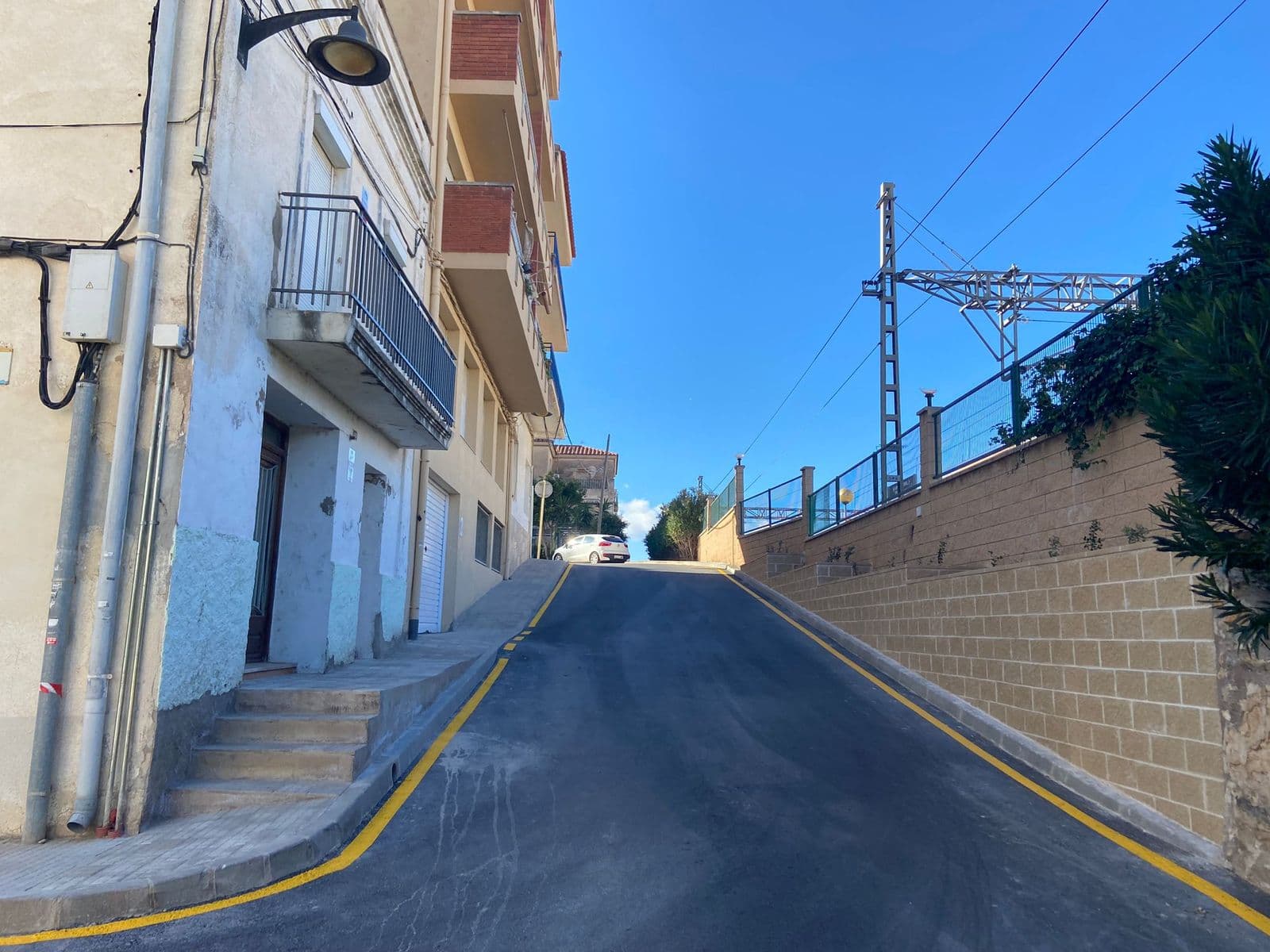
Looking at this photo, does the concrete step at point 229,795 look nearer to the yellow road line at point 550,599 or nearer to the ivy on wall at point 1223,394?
the ivy on wall at point 1223,394

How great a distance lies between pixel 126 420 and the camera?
5.73 metres

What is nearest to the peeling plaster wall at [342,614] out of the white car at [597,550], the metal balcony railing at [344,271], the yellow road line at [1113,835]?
the metal balcony railing at [344,271]

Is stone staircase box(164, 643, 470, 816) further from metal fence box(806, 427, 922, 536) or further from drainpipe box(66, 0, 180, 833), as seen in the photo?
metal fence box(806, 427, 922, 536)

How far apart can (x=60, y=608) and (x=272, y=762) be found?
170cm

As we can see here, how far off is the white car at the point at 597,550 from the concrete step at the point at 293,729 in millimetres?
25823

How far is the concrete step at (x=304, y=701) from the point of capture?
6871 millimetres

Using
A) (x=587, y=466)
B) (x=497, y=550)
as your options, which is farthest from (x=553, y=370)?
(x=587, y=466)

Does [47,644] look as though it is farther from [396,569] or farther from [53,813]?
[396,569]

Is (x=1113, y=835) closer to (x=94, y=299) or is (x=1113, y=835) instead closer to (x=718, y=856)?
(x=718, y=856)

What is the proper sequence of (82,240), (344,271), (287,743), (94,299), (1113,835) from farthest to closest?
(344,271) → (287,743) → (1113,835) → (82,240) → (94,299)

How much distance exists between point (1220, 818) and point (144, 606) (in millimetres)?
7047

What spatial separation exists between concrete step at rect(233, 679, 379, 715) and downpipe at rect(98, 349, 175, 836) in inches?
51.3

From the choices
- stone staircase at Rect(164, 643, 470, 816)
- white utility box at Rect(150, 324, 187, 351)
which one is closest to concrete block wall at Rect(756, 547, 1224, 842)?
stone staircase at Rect(164, 643, 470, 816)

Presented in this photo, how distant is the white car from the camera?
32844 mm
